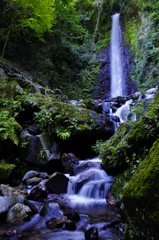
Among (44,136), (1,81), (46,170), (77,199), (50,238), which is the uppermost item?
(1,81)

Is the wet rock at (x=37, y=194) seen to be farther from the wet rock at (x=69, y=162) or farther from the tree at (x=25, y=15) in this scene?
the tree at (x=25, y=15)

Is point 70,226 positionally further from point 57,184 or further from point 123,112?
point 123,112

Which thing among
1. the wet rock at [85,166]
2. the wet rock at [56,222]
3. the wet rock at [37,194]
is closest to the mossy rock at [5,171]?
the wet rock at [37,194]

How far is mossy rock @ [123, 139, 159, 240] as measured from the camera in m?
1.91

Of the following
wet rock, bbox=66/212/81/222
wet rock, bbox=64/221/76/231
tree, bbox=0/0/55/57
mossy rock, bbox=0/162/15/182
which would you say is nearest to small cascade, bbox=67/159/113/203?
wet rock, bbox=66/212/81/222

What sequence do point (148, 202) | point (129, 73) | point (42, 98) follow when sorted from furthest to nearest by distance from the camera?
point (129, 73) → point (42, 98) → point (148, 202)

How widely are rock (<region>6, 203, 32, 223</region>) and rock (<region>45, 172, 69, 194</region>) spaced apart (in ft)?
4.17

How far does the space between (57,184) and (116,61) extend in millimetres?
12525

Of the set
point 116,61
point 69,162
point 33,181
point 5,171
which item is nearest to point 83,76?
point 116,61

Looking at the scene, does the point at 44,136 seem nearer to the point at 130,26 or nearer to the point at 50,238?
the point at 50,238

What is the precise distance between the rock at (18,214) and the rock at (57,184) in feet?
4.17

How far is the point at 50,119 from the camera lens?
752cm

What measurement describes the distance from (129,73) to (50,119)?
9210 millimetres

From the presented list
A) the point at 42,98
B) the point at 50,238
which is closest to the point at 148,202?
the point at 50,238
